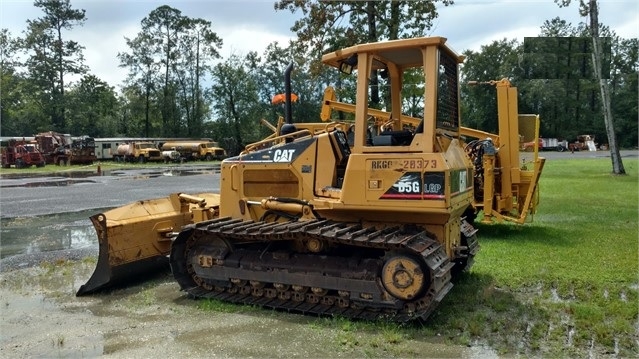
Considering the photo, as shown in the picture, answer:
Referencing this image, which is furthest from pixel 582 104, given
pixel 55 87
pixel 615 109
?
pixel 55 87

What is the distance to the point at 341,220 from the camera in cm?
614

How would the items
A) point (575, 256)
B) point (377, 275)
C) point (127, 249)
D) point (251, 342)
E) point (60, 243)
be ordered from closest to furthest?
Result: point (251, 342)
point (377, 275)
point (127, 249)
point (575, 256)
point (60, 243)

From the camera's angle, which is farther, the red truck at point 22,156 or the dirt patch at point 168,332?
the red truck at point 22,156

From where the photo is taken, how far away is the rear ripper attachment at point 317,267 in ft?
17.4

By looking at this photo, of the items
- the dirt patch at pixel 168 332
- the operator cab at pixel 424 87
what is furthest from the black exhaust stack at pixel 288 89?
the dirt patch at pixel 168 332

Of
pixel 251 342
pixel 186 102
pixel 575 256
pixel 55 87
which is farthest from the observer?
pixel 186 102

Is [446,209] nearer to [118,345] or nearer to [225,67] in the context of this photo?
[118,345]

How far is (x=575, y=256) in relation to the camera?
8445mm

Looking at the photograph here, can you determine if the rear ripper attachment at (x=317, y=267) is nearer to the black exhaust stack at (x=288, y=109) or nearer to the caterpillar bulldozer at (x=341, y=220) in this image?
the caterpillar bulldozer at (x=341, y=220)

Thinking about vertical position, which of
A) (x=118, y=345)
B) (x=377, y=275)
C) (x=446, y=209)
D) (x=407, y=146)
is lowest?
(x=118, y=345)

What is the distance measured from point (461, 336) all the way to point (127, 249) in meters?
4.49

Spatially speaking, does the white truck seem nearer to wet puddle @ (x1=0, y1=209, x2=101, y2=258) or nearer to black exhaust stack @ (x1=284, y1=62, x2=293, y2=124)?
wet puddle @ (x1=0, y1=209, x2=101, y2=258)

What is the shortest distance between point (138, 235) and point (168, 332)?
2.31 metres

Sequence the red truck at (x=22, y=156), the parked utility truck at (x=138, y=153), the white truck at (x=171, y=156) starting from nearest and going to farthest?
the red truck at (x=22, y=156) → the parked utility truck at (x=138, y=153) → the white truck at (x=171, y=156)
